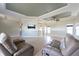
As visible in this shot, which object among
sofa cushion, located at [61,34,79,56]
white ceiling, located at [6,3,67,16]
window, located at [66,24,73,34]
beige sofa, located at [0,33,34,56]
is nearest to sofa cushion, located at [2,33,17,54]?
beige sofa, located at [0,33,34,56]

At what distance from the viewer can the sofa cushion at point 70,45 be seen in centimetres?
207

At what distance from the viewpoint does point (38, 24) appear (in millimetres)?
2205

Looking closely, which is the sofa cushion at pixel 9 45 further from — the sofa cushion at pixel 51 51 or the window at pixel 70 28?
the window at pixel 70 28

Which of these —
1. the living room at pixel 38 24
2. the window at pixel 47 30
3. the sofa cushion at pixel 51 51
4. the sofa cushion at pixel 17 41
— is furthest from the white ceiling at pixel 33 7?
the sofa cushion at pixel 51 51

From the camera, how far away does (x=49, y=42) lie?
2.21 m

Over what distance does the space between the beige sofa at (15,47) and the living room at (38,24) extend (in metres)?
0.02

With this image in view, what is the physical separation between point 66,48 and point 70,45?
9 centimetres

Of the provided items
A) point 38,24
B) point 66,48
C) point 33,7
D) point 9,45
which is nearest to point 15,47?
point 9,45

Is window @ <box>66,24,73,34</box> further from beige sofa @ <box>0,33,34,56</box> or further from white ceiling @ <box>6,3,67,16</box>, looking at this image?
beige sofa @ <box>0,33,34,56</box>

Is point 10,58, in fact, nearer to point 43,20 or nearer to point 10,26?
point 10,26

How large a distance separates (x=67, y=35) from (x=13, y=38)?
93 centimetres

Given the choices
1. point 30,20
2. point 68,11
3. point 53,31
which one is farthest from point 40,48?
point 68,11

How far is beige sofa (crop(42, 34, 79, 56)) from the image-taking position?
81.0 inches

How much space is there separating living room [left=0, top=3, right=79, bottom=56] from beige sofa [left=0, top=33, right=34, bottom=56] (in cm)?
2
